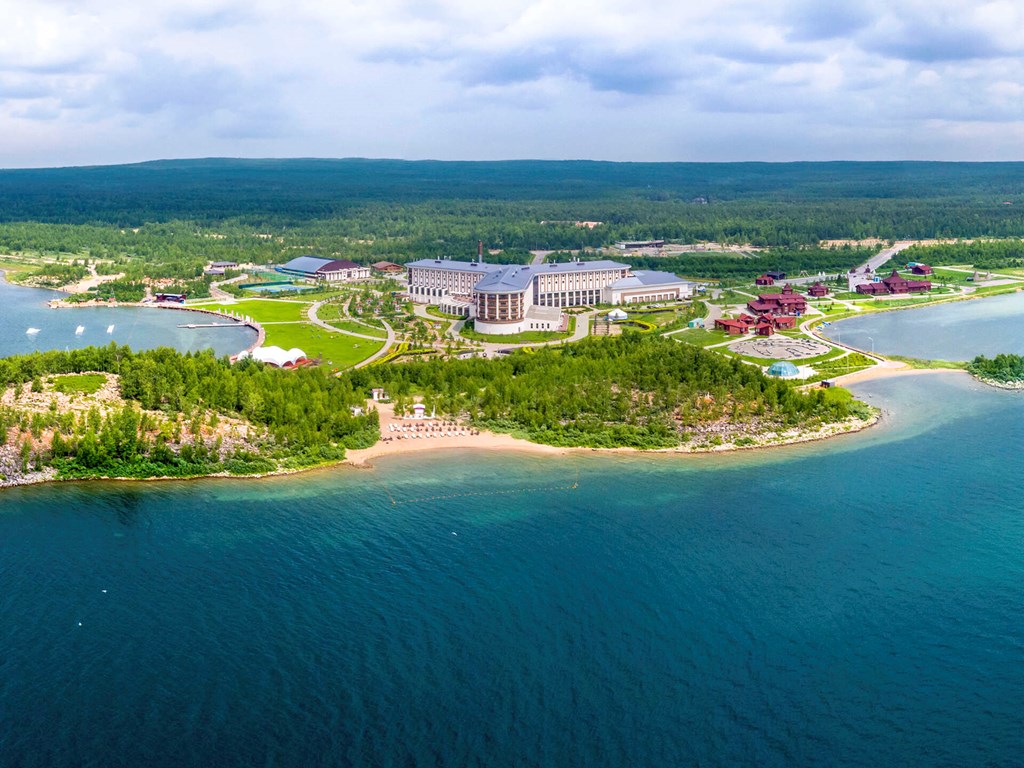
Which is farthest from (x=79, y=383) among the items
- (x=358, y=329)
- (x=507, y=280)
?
(x=507, y=280)

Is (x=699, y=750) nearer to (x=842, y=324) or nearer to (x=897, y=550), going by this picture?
(x=897, y=550)

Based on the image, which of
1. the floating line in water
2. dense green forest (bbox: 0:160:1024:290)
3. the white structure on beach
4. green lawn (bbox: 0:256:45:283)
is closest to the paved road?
dense green forest (bbox: 0:160:1024:290)

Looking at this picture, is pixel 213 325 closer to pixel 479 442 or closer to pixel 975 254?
pixel 479 442

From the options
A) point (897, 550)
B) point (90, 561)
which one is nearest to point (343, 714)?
point (90, 561)

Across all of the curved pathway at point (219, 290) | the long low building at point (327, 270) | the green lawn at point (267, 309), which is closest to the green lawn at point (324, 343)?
the green lawn at point (267, 309)

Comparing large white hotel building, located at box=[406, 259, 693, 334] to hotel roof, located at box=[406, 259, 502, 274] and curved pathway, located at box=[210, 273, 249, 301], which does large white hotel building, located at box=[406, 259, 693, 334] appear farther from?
curved pathway, located at box=[210, 273, 249, 301]

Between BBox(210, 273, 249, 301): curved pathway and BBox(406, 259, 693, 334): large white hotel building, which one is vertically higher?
BBox(406, 259, 693, 334): large white hotel building
